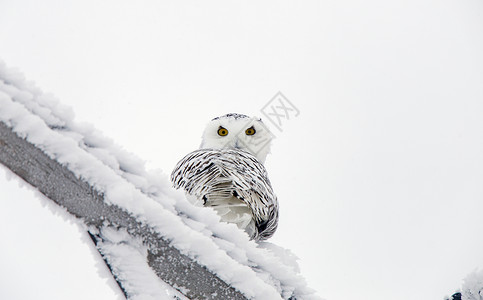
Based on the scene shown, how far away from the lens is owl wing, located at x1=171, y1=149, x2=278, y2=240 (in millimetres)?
2973

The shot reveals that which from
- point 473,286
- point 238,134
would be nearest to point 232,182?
point 238,134

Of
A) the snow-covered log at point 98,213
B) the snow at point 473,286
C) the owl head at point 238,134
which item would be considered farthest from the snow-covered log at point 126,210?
the owl head at point 238,134

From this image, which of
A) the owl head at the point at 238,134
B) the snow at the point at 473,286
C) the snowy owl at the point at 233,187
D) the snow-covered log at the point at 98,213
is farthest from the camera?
the owl head at the point at 238,134

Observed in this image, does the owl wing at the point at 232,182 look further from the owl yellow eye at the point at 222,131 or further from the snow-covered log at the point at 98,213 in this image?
the snow-covered log at the point at 98,213

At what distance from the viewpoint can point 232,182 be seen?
299 cm

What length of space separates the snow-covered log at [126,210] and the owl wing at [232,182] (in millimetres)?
1773

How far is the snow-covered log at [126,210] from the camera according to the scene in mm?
913

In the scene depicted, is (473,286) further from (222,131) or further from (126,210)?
(222,131)

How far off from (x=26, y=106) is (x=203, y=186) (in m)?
2.11

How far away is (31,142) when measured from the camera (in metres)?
0.90

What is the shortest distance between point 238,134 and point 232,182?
56.7 inches

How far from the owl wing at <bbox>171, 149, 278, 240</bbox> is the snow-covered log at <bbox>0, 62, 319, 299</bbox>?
5.82ft

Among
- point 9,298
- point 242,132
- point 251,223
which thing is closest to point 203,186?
point 251,223

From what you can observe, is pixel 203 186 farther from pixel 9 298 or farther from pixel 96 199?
pixel 9 298
